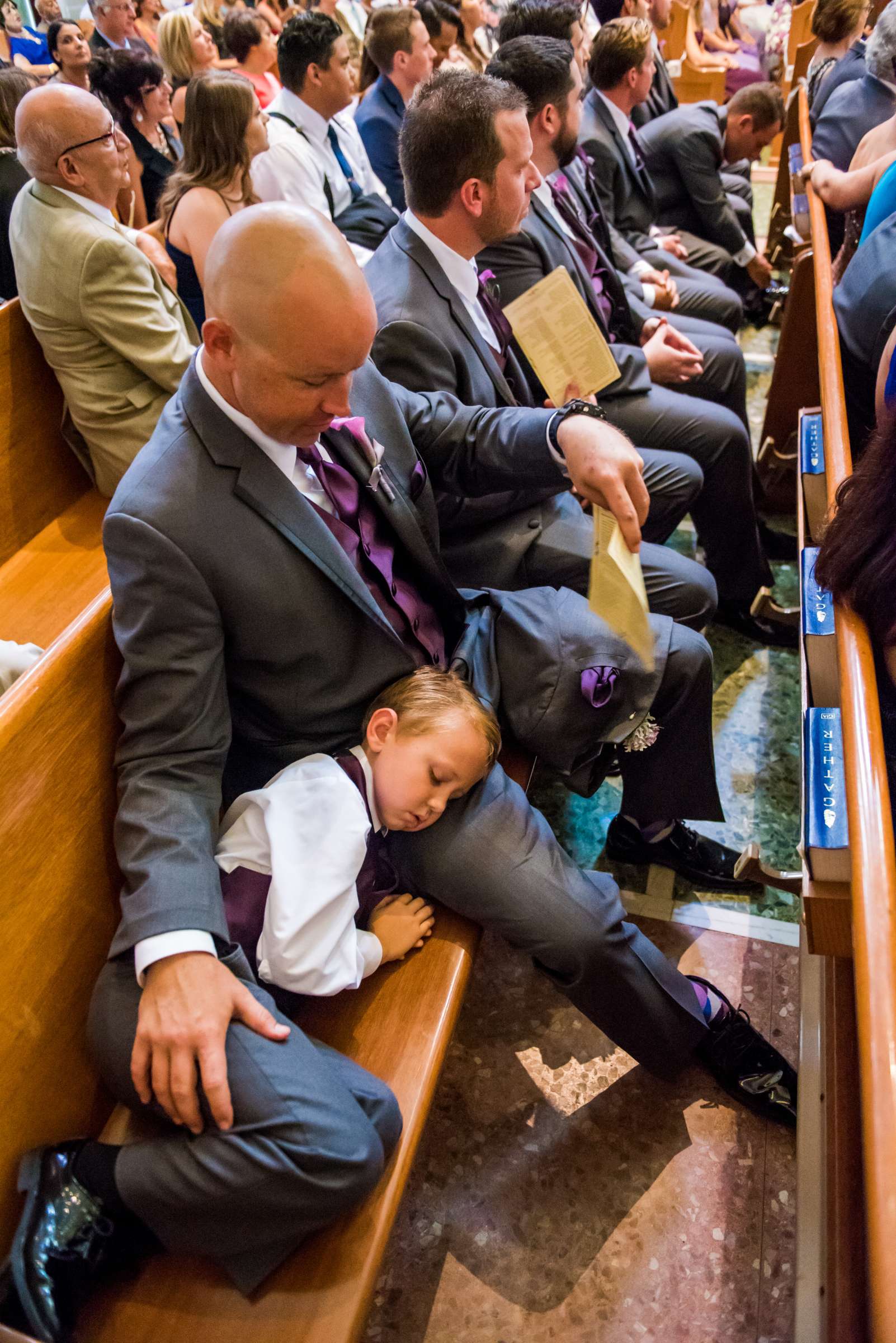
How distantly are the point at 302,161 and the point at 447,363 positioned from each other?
2186mm

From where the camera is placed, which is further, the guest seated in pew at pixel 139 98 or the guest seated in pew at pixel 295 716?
the guest seated in pew at pixel 139 98

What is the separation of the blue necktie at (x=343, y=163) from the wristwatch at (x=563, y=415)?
260 cm

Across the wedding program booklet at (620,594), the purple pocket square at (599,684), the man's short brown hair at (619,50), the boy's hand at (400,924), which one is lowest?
the boy's hand at (400,924)

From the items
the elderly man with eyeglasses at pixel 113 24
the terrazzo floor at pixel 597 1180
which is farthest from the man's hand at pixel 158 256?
the elderly man with eyeglasses at pixel 113 24

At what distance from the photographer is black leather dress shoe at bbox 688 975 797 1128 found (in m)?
1.61

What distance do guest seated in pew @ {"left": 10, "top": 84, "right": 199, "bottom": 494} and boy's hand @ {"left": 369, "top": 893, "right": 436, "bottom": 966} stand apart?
1504 millimetres

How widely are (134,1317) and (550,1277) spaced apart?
672 mm

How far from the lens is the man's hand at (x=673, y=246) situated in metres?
3.79

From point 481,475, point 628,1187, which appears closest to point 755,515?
point 481,475

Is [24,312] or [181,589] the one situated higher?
[24,312]

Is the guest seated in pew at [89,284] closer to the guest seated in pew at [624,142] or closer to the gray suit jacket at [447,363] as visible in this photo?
the gray suit jacket at [447,363]

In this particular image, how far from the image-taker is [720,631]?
2.71m

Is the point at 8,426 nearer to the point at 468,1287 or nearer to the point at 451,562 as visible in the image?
the point at 451,562

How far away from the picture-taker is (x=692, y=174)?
388 centimetres
